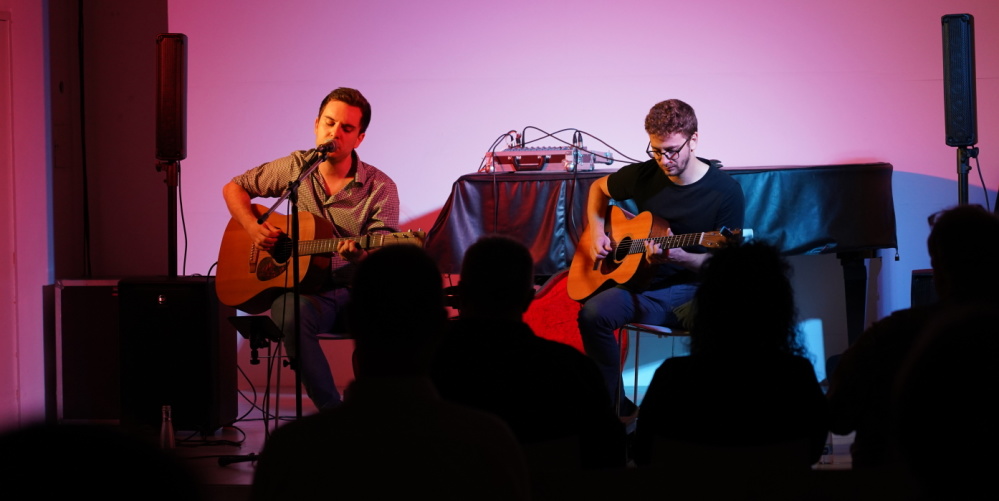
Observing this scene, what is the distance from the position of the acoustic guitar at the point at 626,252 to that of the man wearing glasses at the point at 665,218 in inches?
1.7

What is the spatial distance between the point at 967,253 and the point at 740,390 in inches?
23.4

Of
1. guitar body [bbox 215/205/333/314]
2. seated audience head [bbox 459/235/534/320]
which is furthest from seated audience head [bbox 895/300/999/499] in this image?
guitar body [bbox 215/205/333/314]

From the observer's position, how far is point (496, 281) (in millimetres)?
2027

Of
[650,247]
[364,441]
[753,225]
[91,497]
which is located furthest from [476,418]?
[753,225]

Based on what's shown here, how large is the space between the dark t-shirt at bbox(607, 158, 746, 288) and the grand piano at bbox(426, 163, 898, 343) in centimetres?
29

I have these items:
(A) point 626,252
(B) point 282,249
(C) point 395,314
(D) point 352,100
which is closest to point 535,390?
(C) point 395,314

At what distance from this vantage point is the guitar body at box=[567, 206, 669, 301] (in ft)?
12.1

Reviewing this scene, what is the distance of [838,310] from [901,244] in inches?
18.5

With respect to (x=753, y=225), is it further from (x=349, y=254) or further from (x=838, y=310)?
(x=349, y=254)

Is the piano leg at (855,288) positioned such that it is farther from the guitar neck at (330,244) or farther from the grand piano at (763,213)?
the guitar neck at (330,244)

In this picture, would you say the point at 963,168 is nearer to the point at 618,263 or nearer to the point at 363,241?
the point at 618,263

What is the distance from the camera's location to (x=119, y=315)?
13.3ft

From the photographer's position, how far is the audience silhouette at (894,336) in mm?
1903

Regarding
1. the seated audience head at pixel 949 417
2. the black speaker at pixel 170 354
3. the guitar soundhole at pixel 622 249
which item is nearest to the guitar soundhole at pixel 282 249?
the black speaker at pixel 170 354
